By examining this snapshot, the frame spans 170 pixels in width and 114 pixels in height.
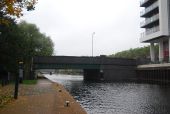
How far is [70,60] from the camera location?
107m

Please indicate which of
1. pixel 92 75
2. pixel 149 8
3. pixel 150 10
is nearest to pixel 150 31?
pixel 150 10

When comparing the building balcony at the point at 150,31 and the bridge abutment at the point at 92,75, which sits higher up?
the building balcony at the point at 150,31

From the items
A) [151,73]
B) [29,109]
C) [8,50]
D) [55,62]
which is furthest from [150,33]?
[29,109]

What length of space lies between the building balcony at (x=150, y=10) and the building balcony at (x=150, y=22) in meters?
1.84

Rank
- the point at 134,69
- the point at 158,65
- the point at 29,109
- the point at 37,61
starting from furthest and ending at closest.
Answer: the point at 134,69
the point at 37,61
the point at 158,65
the point at 29,109

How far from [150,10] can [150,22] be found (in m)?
3.51

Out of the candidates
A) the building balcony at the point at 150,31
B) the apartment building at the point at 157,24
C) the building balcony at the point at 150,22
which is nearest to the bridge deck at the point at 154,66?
the apartment building at the point at 157,24

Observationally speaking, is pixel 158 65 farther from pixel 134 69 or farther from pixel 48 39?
pixel 48 39

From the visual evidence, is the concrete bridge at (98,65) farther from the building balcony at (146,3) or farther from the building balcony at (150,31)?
the building balcony at (146,3)

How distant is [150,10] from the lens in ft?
342

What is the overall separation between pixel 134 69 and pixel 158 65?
21.4 metres

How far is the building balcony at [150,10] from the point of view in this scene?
331 feet

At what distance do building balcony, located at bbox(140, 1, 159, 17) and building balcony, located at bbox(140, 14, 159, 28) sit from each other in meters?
1.84

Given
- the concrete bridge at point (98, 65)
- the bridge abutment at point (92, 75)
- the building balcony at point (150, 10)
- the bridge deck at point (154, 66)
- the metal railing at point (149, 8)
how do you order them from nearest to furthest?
the bridge deck at point (154, 66) → the metal railing at point (149, 8) → the building balcony at point (150, 10) → the concrete bridge at point (98, 65) → the bridge abutment at point (92, 75)
